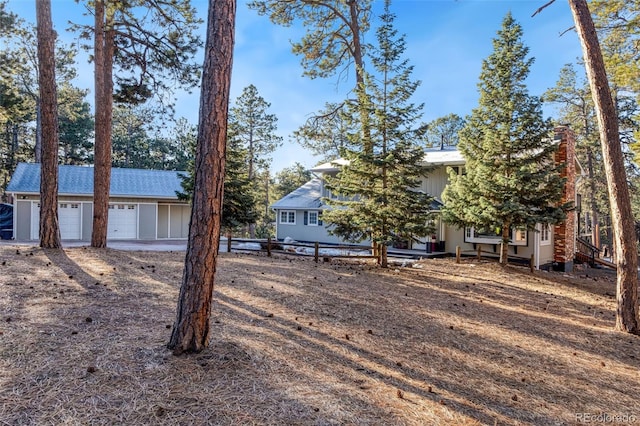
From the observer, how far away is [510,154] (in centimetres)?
1288

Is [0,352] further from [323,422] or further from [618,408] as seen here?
[618,408]

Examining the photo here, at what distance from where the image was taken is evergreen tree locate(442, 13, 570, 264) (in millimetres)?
12125

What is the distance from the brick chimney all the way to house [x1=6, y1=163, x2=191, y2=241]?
17.7 m

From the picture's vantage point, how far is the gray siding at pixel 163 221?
2177 centimetres

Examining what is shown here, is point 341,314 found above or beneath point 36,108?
beneath

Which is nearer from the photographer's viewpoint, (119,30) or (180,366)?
(180,366)

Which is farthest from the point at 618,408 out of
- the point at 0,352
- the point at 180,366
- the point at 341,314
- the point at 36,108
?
the point at 36,108

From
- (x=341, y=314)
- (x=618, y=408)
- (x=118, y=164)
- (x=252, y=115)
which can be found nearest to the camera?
(x=618, y=408)

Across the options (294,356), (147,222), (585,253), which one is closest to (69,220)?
(147,222)

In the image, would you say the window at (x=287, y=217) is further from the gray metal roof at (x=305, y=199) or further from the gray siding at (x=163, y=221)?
the gray siding at (x=163, y=221)

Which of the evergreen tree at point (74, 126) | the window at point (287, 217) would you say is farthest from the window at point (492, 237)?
the evergreen tree at point (74, 126)

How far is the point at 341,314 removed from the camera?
6012 mm

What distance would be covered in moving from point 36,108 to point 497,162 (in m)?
30.9

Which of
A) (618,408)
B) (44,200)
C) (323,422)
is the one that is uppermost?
(44,200)
